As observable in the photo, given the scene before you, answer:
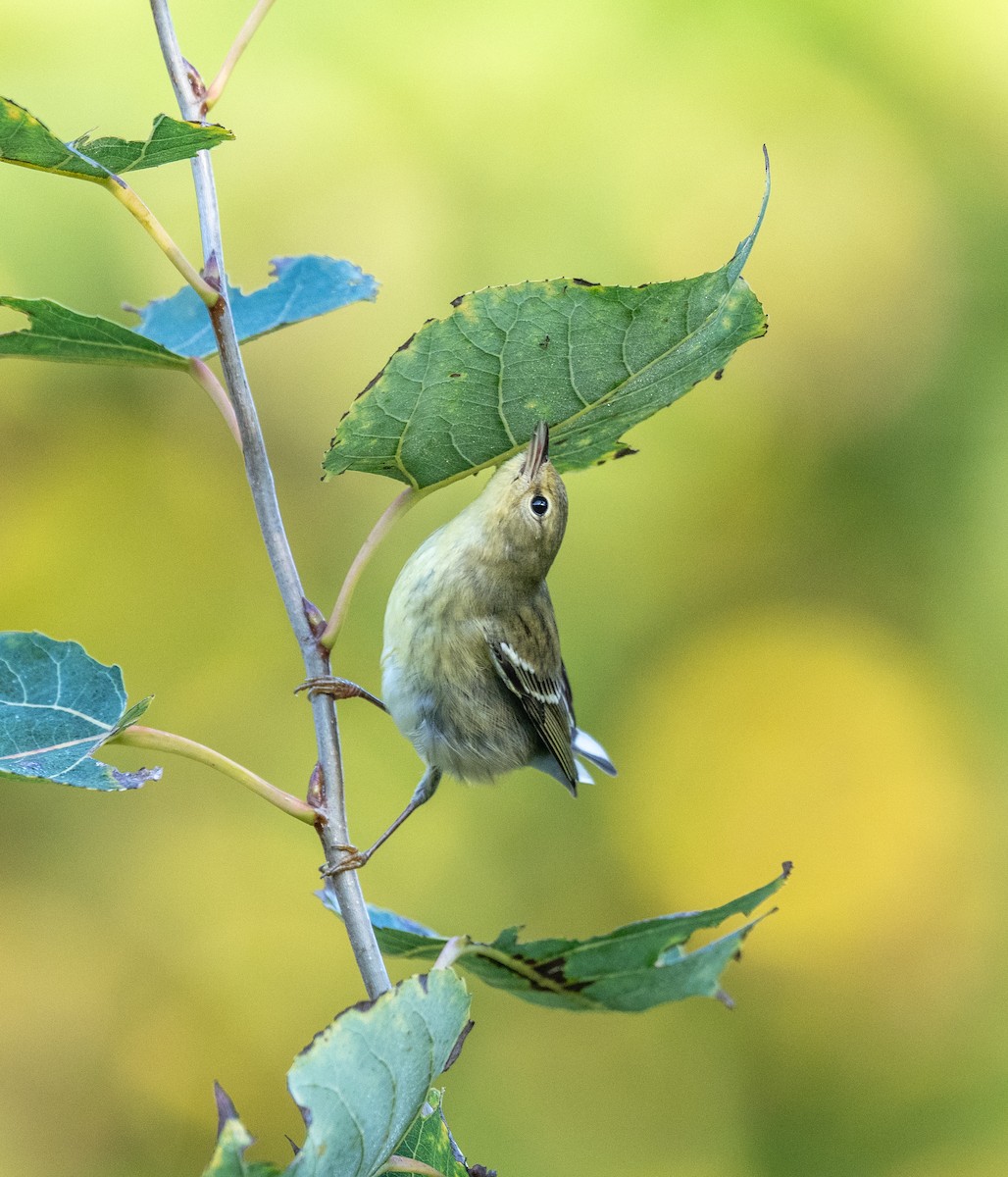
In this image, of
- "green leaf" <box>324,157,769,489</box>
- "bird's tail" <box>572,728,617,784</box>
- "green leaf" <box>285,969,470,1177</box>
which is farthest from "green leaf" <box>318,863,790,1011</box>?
"bird's tail" <box>572,728,617,784</box>

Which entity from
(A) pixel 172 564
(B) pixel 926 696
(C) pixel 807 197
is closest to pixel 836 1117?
(B) pixel 926 696

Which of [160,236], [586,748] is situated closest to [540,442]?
[160,236]

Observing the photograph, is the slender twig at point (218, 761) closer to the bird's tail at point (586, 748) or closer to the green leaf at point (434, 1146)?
the green leaf at point (434, 1146)

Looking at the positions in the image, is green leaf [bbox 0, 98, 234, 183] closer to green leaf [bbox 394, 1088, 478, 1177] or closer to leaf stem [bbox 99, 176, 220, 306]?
leaf stem [bbox 99, 176, 220, 306]

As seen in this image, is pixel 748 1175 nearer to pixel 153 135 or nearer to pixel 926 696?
pixel 926 696

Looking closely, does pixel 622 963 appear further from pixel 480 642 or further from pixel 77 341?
pixel 480 642

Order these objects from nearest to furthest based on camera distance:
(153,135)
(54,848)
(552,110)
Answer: (153,135), (54,848), (552,110)
